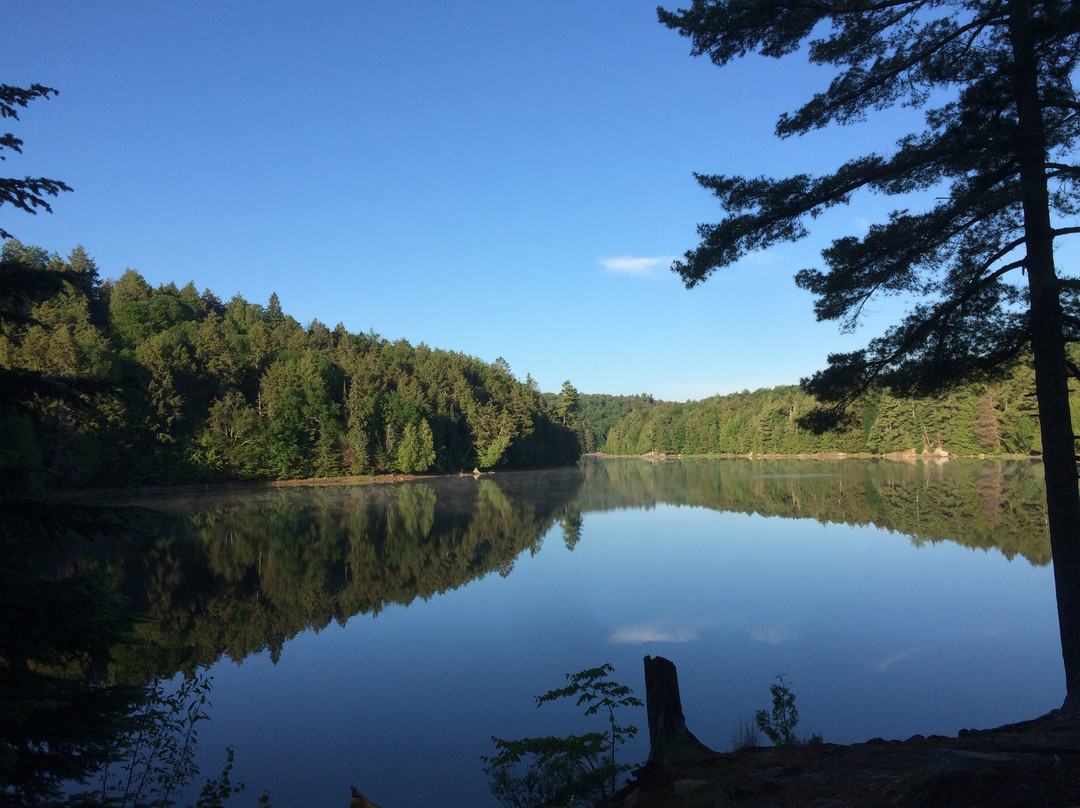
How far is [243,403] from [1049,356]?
57444 mm

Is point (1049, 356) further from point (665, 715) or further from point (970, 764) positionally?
point (665, 715)

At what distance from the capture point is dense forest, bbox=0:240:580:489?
41375mm

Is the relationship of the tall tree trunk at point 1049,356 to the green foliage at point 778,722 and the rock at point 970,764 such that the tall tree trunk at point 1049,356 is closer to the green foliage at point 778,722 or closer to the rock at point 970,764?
the green foliage at point 778,722

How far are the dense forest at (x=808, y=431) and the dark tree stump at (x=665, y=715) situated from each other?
3.68m

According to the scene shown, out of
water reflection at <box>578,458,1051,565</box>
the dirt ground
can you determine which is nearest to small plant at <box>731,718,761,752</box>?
the dirt ground

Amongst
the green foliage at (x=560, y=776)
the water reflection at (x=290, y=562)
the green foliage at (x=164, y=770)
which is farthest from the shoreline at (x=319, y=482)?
the green foliage at (x=560, y=776)

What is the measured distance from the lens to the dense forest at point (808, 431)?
47062mm

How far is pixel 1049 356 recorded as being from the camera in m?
6.66

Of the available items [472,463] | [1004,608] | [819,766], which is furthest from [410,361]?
[819,766]

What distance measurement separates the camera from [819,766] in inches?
194

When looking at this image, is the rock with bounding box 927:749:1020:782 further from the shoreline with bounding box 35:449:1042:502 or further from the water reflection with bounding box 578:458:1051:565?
the shoreline with bounding box 35:449:1042:502

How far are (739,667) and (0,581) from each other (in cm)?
932

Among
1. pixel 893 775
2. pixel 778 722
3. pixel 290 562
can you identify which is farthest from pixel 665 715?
pixel 290 562

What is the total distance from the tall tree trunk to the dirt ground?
145cm
